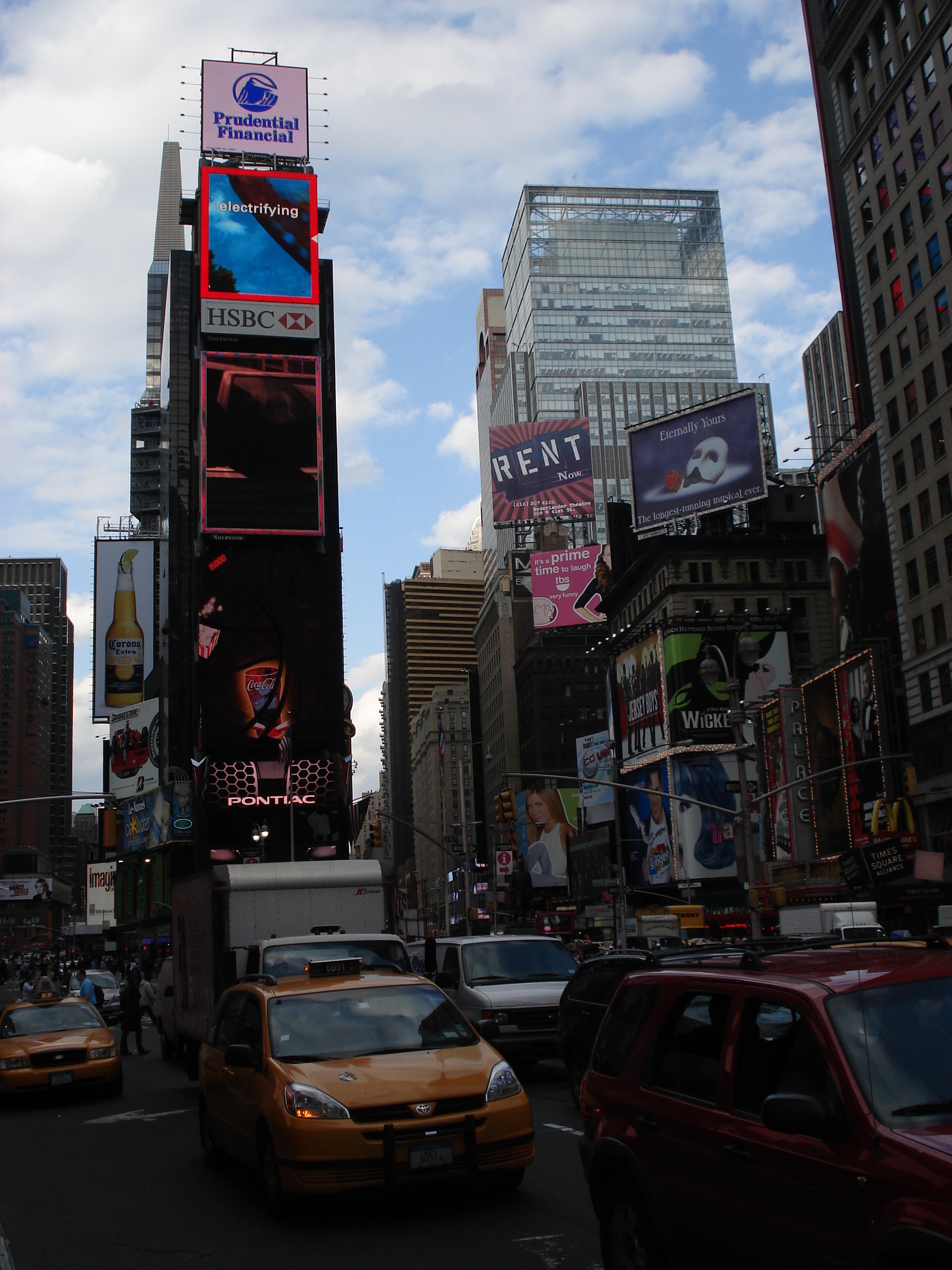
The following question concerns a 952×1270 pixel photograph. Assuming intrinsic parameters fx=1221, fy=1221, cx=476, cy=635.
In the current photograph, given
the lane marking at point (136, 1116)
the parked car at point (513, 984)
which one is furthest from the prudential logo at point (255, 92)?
the lane marking at point (136, 1116)

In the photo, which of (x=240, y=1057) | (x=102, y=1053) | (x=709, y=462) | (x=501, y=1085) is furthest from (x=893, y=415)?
(x=240, y=1057)

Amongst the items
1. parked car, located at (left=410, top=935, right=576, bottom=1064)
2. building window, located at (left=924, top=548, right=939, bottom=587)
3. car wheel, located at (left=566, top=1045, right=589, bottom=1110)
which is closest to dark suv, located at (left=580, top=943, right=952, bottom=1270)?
car wheel, located at (left=566, top=1045, right=589, bottom=1110)

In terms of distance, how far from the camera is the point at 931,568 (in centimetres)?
5816

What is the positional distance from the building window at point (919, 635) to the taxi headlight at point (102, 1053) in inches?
1923

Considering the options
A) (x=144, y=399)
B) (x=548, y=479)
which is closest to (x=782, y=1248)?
(x=548, y=479)

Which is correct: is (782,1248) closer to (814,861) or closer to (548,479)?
(814,861)

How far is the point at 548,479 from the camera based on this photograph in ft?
362

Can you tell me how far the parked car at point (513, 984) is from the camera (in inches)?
659

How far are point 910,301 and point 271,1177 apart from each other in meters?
60.1

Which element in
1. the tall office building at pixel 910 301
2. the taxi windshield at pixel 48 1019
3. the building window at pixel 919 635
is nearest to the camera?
the taxi windshield at pixel 48 1019

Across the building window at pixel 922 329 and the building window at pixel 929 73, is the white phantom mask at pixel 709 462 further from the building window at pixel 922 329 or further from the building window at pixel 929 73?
the building window at pixel 929 73

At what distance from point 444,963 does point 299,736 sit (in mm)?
57257

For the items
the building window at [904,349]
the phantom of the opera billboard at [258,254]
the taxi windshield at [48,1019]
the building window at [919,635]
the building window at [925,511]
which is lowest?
the taxi windshield at [48,1019]

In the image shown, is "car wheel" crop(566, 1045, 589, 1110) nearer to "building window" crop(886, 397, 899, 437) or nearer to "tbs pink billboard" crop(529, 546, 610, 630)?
"building window" crop(886, 397, 899, 437)
